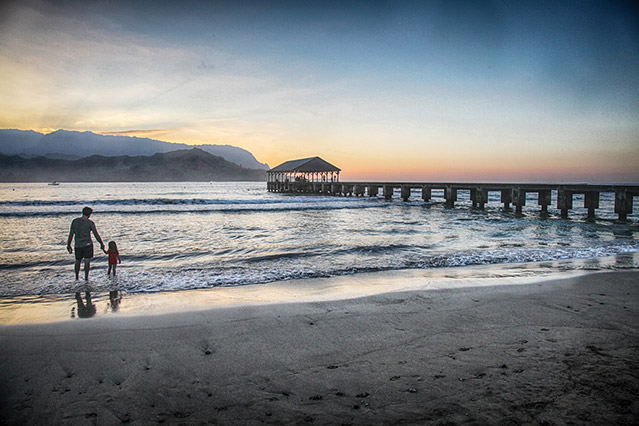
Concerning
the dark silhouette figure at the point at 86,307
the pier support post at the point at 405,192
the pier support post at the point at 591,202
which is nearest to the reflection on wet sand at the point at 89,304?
the dark silhouette figure at the point at 86,307

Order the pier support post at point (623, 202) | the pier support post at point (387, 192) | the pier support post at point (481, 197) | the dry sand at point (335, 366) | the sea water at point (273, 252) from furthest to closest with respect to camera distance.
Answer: the pier support post at point (387, 192) → the pier support post at point (481, 197) → the pier support post at point (623, 202) → the sea water at point (273, 252) → the dry sand at point (335, 366)

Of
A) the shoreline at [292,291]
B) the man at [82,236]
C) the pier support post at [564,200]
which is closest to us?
the shoreline at [292,291]

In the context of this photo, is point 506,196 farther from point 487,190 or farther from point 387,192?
point 387,192

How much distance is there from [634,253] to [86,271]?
628 inches

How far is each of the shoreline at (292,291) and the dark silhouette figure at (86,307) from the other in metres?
0.07

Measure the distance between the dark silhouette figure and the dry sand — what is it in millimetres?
412

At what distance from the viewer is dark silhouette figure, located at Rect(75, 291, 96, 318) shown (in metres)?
5.87

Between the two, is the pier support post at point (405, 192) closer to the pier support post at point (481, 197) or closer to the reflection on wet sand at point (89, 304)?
the pier support post at point (481, 197)

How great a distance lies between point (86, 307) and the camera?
20.7ft

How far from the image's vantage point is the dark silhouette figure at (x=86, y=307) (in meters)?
5.87

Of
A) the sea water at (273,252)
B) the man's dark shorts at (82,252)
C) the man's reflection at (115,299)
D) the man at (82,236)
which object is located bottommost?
the sea water at (273,252)

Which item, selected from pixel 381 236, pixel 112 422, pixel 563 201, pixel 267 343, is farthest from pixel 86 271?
pixel 563 201

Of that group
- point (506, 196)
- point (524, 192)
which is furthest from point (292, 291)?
point (506, 196)

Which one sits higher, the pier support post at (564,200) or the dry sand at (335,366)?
the pier support post at (564,200)
